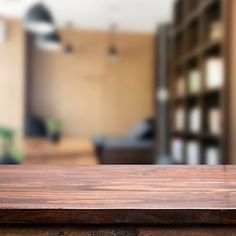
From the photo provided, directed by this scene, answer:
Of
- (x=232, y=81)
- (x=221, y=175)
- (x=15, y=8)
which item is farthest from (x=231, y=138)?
(x=15, y=8)

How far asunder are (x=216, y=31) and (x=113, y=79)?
183 inches

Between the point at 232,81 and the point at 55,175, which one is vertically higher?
the point at 232,81

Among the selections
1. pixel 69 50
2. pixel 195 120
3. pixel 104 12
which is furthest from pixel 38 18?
pixel 69 50

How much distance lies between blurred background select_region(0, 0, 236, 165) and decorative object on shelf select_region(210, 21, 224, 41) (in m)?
0.01

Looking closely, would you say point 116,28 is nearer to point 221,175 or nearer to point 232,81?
point 232,81

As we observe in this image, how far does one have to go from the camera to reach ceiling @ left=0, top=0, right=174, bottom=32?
19.1ft

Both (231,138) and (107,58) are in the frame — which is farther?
(107,58)

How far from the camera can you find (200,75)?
12.3ft

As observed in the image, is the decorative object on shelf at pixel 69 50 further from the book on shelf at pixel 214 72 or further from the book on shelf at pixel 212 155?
the book on shelf at pixel 212 155

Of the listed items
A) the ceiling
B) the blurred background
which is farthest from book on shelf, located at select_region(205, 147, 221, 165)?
the ceiling

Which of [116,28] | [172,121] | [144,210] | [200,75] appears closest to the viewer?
[144,210]

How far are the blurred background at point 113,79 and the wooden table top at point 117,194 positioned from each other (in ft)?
8.81

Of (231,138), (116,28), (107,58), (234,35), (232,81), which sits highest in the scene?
(116,28)

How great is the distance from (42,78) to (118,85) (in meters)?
1.62
